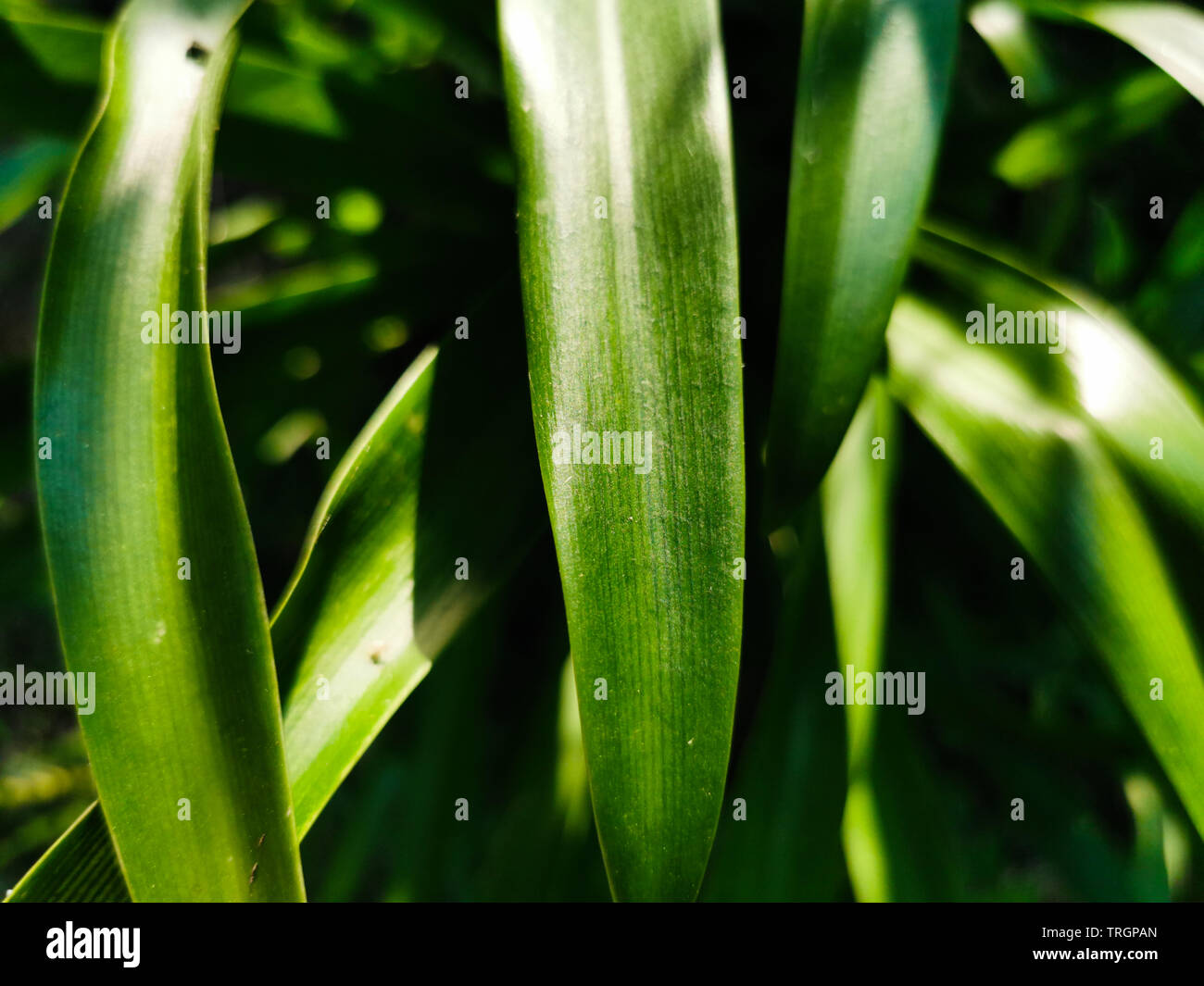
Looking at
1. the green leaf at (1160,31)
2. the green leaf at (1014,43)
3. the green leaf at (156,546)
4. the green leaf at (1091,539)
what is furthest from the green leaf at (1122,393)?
the green leaf at (156,546)

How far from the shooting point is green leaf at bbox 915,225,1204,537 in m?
0.32

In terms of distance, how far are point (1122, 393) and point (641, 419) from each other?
8.3 inches

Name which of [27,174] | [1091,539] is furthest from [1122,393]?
[27,174]

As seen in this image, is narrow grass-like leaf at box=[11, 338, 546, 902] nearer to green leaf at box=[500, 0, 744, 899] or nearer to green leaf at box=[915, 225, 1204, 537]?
green leaf at box=[500, 0, 744, 899]

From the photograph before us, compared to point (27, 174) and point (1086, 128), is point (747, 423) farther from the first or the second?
point (27, 174)

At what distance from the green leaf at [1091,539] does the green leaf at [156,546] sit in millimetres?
302

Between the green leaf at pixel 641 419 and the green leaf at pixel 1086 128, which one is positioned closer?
the green leaf at pixel 641 419

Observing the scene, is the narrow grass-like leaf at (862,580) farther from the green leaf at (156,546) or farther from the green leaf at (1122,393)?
the green leaf at (156,546)

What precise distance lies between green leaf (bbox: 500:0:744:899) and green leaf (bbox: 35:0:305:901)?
0.12m

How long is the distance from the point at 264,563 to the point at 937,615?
0.60 meters

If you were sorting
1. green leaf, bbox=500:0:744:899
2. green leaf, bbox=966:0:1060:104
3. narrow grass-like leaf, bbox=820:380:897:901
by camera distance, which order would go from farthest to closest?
green leaf, bbox=966:0:1060:104
narrow grass-like leaf, bbox=820:380:897:901
green leaf, bbox=500:0:744:899

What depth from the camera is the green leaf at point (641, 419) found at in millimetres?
275

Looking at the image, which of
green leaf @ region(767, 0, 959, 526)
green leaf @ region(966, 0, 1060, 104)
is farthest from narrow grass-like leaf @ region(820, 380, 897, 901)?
green leaf @ region(966, 0, 1060, 104)
